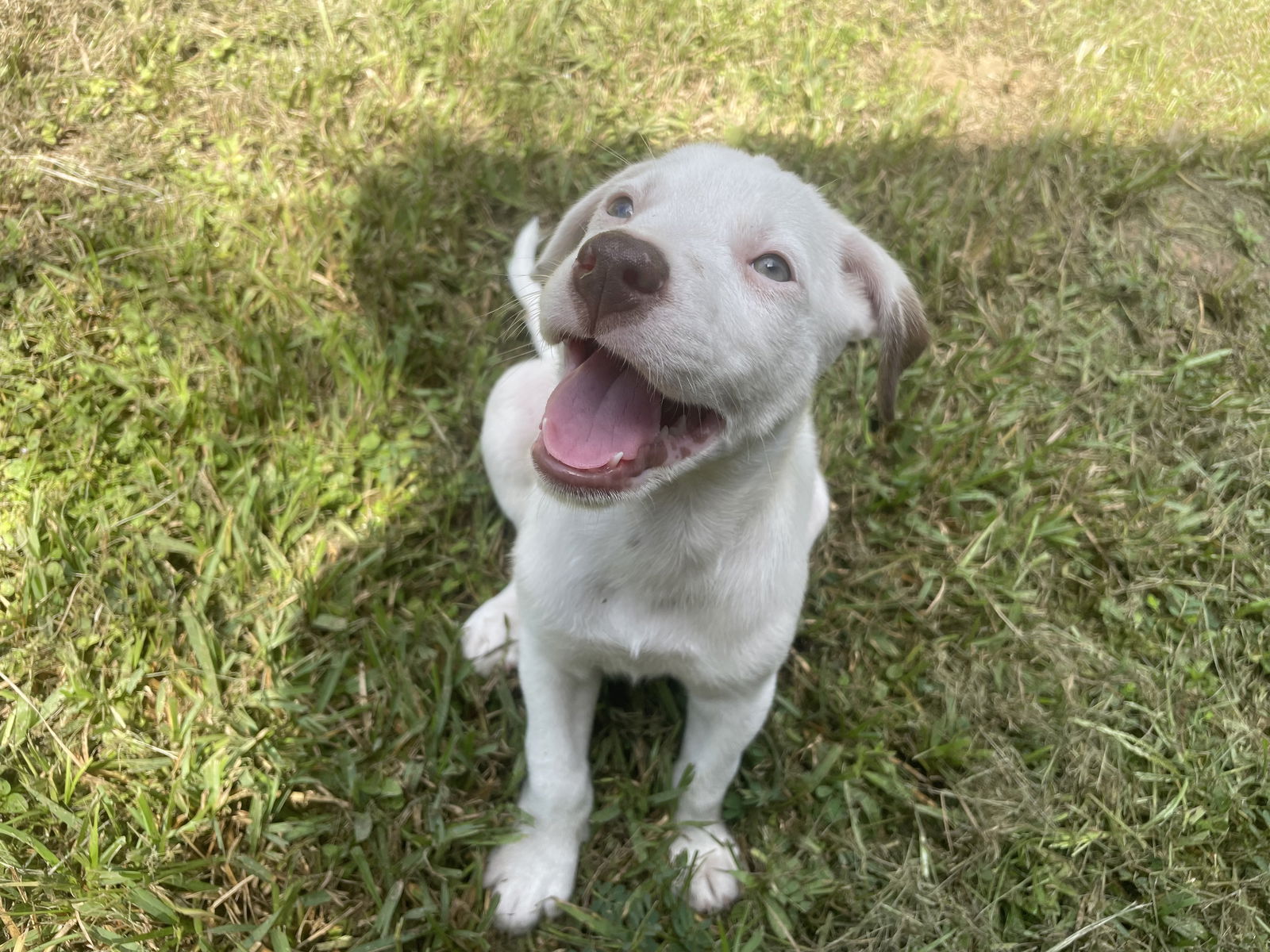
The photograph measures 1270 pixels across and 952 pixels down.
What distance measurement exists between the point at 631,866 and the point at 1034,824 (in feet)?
4.71

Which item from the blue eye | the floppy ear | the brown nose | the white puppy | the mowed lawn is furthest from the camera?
the mowed lawn

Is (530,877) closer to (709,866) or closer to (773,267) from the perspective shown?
(709,866)

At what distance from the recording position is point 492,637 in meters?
3.05

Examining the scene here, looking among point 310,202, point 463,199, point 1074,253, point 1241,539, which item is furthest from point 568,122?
point 1241,539

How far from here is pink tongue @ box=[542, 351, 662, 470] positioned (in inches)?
75.0

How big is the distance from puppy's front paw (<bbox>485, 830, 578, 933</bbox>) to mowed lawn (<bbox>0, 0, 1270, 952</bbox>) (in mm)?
75

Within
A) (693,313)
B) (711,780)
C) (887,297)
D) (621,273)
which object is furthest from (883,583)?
(621,273)

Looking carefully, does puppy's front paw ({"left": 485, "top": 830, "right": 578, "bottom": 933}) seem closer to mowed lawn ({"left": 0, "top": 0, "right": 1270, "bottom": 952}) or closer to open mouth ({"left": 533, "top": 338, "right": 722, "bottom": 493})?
mowed lawn ({"left": 0, "top": 0, "right": 1270, "bottom": 952})

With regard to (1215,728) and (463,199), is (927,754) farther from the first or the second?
(463,199)

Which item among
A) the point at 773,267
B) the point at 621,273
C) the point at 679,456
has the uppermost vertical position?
the point at 621,273

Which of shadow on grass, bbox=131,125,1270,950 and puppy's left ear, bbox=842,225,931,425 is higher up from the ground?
puppy's left ear, bbox=842,225,931,425

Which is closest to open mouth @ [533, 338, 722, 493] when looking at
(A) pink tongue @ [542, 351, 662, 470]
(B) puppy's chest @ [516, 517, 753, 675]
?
(A) pink tongue @ [542, 351, 662, 470]

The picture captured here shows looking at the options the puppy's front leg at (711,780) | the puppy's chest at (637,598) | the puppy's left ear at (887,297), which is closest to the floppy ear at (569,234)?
the puppy's left ear at (887,297)

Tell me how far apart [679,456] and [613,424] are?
172 millimetres
